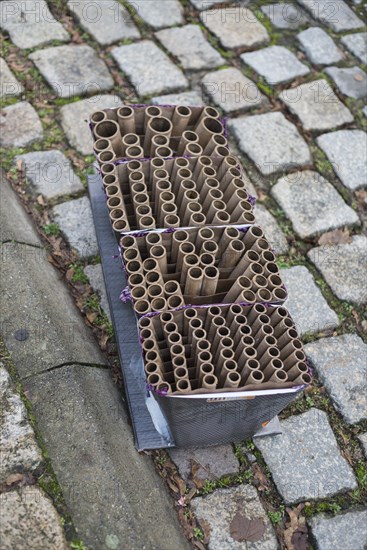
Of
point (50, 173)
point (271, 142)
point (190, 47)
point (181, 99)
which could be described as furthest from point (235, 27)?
point (50, 173)

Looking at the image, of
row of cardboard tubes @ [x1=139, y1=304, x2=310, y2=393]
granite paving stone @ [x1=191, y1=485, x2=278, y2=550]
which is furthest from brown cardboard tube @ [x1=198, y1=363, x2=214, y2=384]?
granite paving stone @ [x1=191, y1=485, x2=278, y2=550]

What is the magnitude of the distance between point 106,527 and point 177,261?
138cm

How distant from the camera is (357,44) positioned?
534cm

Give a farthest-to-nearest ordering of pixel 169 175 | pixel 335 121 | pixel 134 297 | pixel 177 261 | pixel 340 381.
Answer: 1. pixel 335 121
2. pixel 340 381
3. pixel 169 175
4. pixel 177 261
5. pixel 134 297

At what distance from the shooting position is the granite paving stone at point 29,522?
2.46m

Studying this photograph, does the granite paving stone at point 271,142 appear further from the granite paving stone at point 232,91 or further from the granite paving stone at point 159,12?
the granite paving stone at point 159,12

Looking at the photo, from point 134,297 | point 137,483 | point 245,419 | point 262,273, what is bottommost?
point 137,483

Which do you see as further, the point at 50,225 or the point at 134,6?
the point at 134,6

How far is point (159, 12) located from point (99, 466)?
439 cm

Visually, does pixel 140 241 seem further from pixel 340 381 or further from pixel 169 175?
pixel 340 381

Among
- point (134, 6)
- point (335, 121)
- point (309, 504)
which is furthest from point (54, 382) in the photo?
point (134, 6)

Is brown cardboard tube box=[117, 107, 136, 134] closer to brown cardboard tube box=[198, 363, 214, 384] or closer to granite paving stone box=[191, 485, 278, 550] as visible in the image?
brown cardboard tube box=[198, 363, 214, 384]

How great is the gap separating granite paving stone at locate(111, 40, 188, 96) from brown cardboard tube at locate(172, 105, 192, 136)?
152cm

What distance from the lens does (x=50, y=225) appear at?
3.92m
